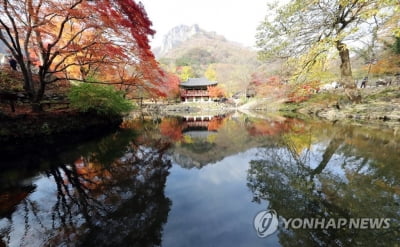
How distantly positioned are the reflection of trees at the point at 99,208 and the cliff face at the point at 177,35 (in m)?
196

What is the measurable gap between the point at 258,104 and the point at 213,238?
37.7 m

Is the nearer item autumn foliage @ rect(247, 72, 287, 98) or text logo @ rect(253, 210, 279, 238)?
text logo @ rect(253, 210, 279, 238)

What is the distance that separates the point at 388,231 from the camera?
8.72 ft

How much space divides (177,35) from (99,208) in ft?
693

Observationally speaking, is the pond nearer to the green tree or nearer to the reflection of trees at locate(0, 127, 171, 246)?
the reflection of trees at locate(0, 127, 171, 246)

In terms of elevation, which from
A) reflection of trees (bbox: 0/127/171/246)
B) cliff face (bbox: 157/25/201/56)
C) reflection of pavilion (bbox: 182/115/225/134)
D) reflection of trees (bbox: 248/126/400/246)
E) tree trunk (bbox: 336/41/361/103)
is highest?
cliff face (bbox: 157/25/201/56)

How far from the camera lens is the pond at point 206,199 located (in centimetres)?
274

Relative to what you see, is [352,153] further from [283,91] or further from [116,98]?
[283,91]

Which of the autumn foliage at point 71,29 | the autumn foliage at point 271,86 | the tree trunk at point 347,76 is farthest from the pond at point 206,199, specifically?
the autumn foliage at point 271,86

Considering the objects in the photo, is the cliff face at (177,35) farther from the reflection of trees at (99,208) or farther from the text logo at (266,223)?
the text logo at (266,223)

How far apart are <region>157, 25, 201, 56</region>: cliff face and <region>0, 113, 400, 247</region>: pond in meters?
196

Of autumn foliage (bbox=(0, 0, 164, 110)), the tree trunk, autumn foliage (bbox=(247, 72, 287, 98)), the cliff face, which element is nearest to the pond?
autumn foliage (bbox=(0, 0, 164, 110))

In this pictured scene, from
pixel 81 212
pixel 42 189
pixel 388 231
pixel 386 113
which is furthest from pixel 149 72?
pixel 386 113

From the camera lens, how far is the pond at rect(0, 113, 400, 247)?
274 centimetres
